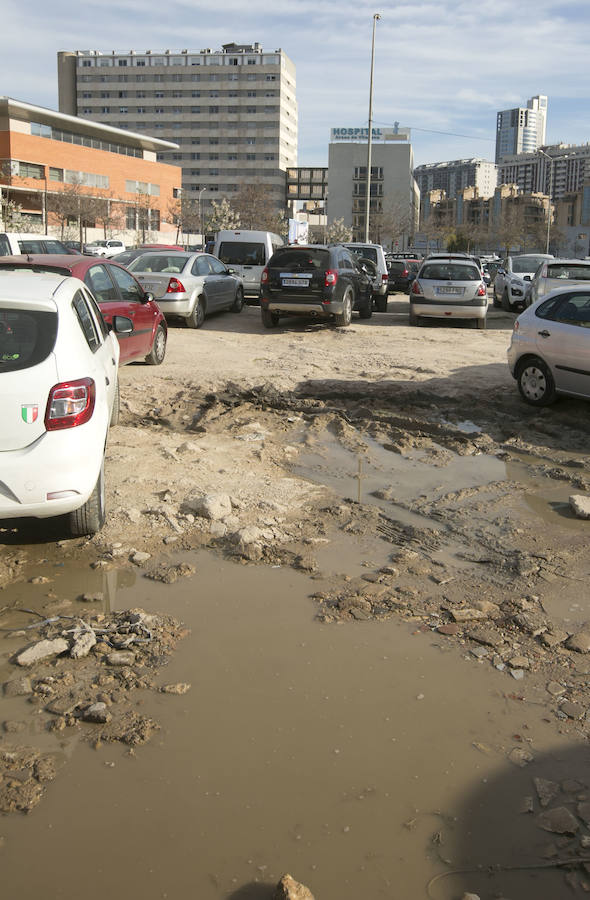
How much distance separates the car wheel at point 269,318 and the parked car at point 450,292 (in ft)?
12.0

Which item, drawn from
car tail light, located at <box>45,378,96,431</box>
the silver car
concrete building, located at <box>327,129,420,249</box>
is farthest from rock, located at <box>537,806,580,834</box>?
concrete building, located at <box>327,129,420,249</box>

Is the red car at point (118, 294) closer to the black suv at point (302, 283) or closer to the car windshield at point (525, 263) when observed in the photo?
the black suv at point (302, 283)

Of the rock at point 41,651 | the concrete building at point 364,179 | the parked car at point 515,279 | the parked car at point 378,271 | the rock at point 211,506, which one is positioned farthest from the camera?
the concrete building at point 364,179

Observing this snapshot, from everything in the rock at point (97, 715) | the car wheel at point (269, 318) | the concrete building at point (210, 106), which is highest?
the concrete building at point (210, 106)

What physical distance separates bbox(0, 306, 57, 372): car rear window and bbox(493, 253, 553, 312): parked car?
22.2 meters

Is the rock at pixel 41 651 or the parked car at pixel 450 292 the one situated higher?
the parked car at pixel 450 292

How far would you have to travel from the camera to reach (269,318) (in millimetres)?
17484

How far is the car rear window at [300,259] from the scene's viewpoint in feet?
55.4

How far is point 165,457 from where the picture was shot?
284 inches

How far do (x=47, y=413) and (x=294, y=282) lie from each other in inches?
504

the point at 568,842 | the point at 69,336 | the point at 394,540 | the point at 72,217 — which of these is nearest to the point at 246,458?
the point at 394,540

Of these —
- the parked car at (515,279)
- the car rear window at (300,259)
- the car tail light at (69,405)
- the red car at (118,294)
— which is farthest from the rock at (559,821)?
the parked car at (515,279)

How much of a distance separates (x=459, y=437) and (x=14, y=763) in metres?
6.29

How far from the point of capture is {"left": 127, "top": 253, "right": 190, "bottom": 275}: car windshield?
16781 mm
